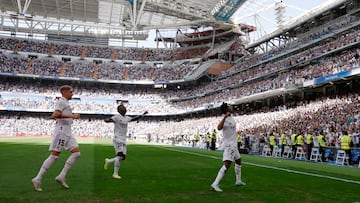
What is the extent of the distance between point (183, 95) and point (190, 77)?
4.21 m

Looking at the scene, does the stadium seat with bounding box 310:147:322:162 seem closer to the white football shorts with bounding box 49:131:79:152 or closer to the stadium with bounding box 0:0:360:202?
the stadium with bounding box 0:0:360:202

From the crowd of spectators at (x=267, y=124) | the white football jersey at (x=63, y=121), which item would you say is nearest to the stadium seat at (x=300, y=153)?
the crowd of spectators at (x=267, y=124)

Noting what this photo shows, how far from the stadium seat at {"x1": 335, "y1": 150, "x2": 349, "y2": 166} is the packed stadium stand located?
10011mm

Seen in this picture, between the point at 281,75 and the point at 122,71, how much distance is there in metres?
40.6

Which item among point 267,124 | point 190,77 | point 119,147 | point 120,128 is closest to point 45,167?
point 119,147

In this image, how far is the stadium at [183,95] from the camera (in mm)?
9648

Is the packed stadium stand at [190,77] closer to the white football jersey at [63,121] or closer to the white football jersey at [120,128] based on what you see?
the white football jersey at [120,128]

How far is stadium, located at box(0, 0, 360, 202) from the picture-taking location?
965 cm

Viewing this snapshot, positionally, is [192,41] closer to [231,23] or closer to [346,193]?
[231,23]

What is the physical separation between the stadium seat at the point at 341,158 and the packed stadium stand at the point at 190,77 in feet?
32.8

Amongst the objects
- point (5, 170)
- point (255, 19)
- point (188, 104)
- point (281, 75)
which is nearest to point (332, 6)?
point (281, 75)

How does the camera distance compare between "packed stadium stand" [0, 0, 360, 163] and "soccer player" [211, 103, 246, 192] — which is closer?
"soccer player" [211, 103, 246, 192]

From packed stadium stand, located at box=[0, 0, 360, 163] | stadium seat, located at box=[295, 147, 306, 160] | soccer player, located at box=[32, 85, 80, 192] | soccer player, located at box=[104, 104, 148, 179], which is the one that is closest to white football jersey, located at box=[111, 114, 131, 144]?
soccer player, located at box=[104, 104, 148, 179]

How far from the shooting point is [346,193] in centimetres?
825
